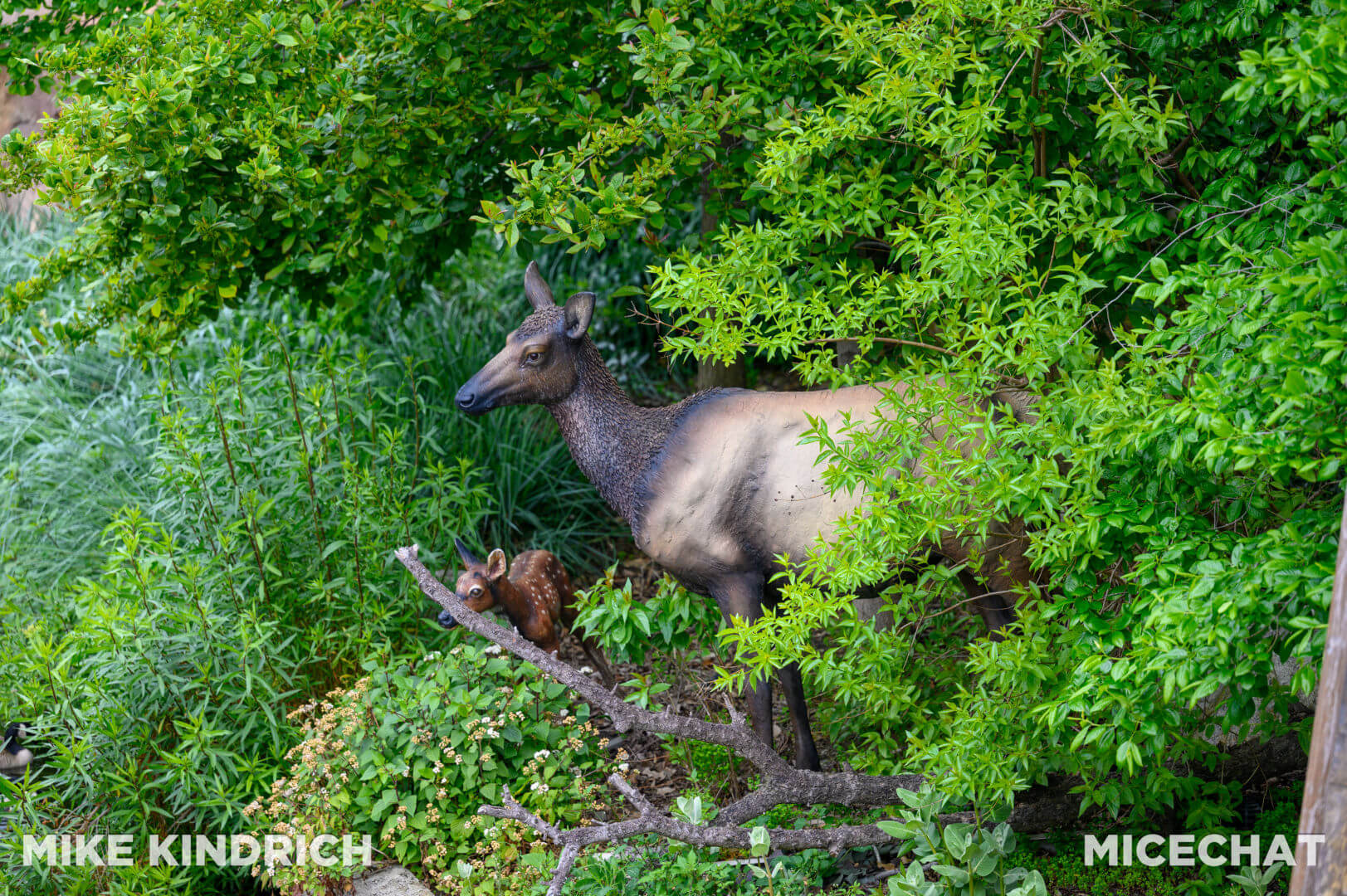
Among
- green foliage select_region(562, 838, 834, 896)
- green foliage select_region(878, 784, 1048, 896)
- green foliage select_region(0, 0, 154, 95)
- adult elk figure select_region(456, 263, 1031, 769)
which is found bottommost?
green foliage select_region(562, 838, 834, 896)

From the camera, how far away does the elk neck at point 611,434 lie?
13.8ft

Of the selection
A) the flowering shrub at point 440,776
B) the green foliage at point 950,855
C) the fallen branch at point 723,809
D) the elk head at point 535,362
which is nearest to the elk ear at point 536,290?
the elk head at point 535,362

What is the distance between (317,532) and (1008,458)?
3.44 m

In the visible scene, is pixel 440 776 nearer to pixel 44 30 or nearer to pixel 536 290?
pixel 536 290

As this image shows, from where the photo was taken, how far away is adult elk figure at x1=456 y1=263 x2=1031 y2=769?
4.01m

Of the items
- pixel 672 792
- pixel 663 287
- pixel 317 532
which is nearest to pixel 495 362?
pixel 663 287

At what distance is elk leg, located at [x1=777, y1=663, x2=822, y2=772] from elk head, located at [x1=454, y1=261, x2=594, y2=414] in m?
1.45

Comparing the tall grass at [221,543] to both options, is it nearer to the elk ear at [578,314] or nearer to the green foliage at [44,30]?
the green foliage at [44,30]

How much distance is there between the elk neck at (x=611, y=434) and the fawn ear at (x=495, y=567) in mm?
821

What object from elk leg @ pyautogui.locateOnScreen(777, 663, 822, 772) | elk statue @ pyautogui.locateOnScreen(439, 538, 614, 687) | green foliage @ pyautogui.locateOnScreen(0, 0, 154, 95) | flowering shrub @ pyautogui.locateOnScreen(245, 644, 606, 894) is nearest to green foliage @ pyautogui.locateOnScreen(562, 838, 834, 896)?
flowering shrub @ pyautogui.locateOnScreen(245, 644, 606, 894)

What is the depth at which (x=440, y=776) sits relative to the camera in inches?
176

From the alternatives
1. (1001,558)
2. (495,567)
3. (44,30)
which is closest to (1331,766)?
(1001,558)

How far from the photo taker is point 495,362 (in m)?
4.16

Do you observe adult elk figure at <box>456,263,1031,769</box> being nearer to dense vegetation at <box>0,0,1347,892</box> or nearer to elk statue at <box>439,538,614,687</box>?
dense vegetation at <box>0,0,1347,892</box>
